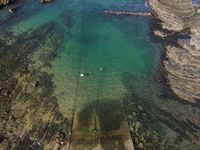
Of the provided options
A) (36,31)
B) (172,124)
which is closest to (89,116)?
(172,124)

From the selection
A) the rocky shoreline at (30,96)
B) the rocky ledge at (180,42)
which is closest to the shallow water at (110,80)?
the rocky shoreline at (30,96)

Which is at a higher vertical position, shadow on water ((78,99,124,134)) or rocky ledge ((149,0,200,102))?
rocky ledge ((149,0,200,102))

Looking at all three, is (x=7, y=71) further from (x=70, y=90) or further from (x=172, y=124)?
(x=172, y=124)

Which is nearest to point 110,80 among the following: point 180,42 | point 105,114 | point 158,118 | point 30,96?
point 105,114

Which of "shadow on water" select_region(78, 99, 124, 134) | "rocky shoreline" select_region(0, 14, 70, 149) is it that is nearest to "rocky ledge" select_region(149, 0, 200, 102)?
"shadow on water" select_region(78, 99, 124, 134)

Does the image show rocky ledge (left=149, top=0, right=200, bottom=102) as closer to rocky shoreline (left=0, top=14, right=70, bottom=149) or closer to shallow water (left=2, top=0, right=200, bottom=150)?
shallow water (left=2, top=0, right=200, bottom=150)

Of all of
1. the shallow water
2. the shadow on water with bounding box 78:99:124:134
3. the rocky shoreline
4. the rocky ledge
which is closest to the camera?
the rocky shoreline
